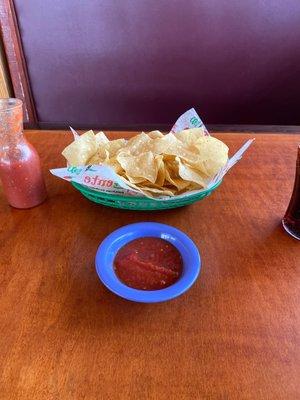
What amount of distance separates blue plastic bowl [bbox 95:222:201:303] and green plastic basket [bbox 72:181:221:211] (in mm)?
73

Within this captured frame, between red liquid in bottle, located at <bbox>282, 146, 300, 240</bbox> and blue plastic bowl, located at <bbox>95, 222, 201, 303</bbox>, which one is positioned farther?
red liquid in bottle, located at <bbox>282, 146, 300, 240</bbox>

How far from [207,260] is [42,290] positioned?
0.29m

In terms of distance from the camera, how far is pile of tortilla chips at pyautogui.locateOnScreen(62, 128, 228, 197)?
0.70 meters

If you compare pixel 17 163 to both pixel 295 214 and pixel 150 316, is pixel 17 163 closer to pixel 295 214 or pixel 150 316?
pixel 150 316

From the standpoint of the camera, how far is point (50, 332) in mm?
486

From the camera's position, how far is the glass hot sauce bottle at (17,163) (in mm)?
676

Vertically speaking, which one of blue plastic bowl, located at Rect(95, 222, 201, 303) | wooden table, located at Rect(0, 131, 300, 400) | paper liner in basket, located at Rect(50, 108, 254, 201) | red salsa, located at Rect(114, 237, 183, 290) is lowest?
wooden table, located at Rect(0, 131, 300, 400)

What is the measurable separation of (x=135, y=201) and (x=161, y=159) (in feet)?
0.36

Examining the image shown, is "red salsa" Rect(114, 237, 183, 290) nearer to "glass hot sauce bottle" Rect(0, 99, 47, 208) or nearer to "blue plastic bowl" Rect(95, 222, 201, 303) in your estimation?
"blue plastic bowl" Rect(95, 222, 201, 303)

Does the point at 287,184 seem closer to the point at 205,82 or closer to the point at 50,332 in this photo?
the point at 50,332

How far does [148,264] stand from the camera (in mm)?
559

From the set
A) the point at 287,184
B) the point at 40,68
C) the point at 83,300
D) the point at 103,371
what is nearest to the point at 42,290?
the point at 83,300

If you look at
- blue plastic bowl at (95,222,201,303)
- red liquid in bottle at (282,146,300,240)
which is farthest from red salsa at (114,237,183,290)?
red liquid in bottle at (282,146,300,240)

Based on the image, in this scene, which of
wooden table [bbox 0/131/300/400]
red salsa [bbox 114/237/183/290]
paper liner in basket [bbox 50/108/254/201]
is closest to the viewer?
wooden table [bbox 0/131/300/400]
